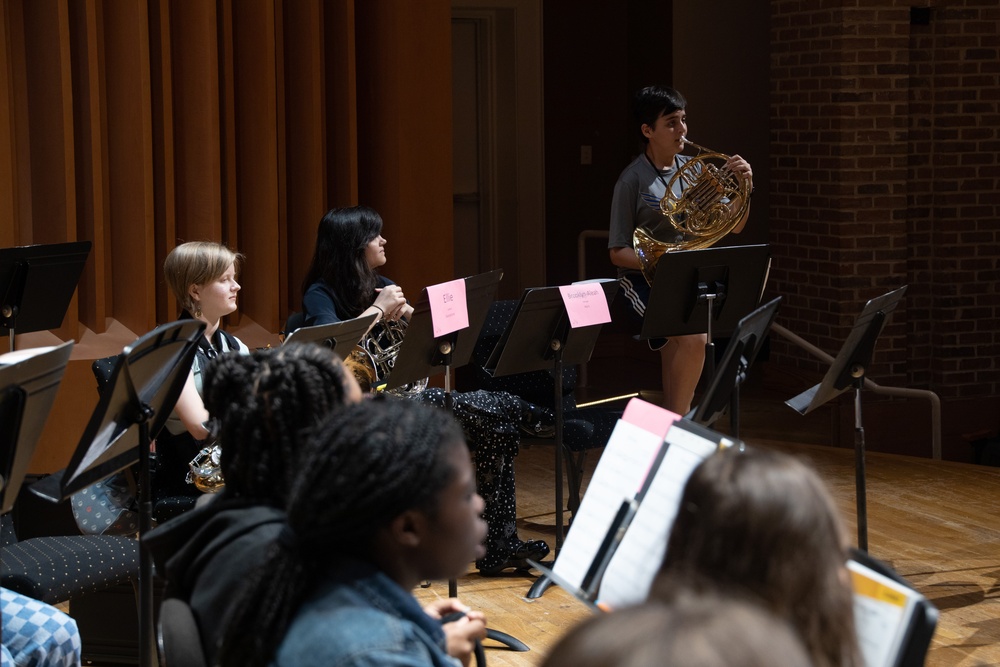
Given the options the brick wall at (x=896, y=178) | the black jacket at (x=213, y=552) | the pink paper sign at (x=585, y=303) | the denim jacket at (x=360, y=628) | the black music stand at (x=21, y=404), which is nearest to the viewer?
the denim jacket at (x=360, y=628)

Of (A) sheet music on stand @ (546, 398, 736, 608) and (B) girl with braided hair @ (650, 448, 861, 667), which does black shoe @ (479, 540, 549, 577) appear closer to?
(A) sheet music on stand @ (546, 398, 736, 608)

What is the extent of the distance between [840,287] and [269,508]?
5168 millimetres

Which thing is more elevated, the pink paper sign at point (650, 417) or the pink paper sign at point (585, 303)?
the pink paper sign at point (585, 303)

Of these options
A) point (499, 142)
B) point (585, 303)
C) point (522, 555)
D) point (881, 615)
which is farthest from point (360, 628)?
point (499, 142)

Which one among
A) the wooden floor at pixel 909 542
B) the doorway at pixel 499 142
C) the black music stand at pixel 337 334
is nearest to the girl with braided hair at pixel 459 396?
the wooden floor at pixel 909 542

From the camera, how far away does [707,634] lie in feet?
2.78

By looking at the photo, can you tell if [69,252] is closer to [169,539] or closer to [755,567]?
[169,539]

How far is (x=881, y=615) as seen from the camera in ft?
5.06

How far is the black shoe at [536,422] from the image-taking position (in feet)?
14.1

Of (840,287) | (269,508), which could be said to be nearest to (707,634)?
(269,508)

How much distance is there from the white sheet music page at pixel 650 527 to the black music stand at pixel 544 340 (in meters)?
1.63

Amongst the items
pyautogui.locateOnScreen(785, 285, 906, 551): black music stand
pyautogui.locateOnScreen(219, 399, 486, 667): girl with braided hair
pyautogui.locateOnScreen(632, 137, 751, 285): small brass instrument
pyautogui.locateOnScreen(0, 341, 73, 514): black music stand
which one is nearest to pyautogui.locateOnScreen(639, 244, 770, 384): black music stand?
pyautogui.locateOnScreen(785, 285, 906, 551): black music stand

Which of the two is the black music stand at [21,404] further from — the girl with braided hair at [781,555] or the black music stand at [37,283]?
the black music stand at [37,283]

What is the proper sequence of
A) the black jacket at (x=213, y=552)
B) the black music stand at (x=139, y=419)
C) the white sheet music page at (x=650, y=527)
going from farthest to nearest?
the black music stand at (x=139, y=419) < the white sheet music page at (x=650, y=527) < the black jacket at (x=213, y=552)
